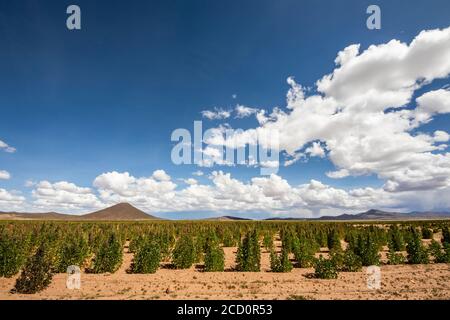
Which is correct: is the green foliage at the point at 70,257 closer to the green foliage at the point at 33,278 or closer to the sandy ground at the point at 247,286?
the sandy ground at the point at 247,286

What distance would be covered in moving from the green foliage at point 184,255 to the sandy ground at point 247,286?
4.45ft

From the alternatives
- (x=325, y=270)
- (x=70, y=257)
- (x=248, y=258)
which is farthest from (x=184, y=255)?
(x=325, y=270)

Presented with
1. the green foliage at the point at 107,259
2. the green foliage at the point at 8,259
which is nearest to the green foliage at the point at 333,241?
the green foliage at the point at 107,259

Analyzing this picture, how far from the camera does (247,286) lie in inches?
746

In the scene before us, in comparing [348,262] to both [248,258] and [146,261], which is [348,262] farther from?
[146,261]

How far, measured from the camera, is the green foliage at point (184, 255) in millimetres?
26344

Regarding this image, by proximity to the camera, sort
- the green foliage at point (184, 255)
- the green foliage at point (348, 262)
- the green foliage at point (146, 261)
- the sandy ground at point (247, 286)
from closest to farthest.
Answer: the sandy ground at point (247, 286)
the green foliage at point (146, 261)
the green foliage at point (348, 262)
the green foliage at point (184, 255)

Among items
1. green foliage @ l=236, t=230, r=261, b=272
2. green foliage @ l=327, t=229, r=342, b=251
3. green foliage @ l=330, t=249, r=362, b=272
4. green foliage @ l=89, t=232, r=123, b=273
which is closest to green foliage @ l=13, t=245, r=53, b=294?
green foliage @ l=89, t=232, r=123, b=273

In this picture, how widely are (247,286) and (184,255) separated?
9.40 meters

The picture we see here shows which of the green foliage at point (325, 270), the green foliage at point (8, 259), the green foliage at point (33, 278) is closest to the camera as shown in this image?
the green foliage at point (33, 278)

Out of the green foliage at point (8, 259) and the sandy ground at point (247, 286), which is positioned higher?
the green foliage at point (8, 259)
